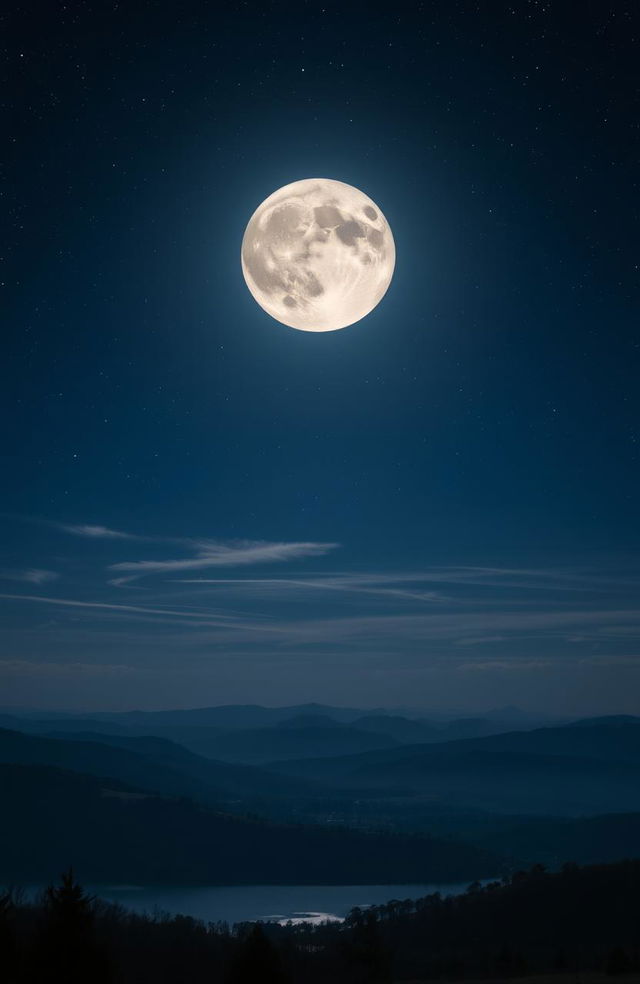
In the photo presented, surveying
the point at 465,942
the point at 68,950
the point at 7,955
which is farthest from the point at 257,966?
the point at 465,942

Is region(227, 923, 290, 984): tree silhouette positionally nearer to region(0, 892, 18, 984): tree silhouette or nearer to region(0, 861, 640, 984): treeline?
region(0, 892, 18, 984): tree silhouette

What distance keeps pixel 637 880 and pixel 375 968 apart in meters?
96.6

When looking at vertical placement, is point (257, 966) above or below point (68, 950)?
below


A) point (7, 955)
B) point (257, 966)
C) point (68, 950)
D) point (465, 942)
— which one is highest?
point (68, 950)

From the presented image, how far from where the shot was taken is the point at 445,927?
188m

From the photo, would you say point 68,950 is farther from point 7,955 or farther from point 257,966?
point 257,966

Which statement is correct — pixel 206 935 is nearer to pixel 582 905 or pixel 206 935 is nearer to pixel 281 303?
pixel 582 905

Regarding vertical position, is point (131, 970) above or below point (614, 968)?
below

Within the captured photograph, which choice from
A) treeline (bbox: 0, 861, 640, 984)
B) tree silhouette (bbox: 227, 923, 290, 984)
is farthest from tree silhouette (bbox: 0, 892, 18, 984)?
treeline (bbox: 0, 861, 640, 984)

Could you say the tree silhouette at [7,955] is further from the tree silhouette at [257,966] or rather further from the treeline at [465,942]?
the treeline at [465,942]

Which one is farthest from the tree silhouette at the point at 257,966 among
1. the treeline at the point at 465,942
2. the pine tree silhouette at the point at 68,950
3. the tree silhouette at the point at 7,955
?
the treeline at the point at 465,942

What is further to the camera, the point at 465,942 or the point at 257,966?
the point at 465,942

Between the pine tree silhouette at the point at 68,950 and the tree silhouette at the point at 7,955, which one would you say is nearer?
the pine tree silhouette at the point at 68,950

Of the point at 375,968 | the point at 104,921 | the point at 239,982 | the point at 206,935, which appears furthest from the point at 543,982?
the point at 104,921
